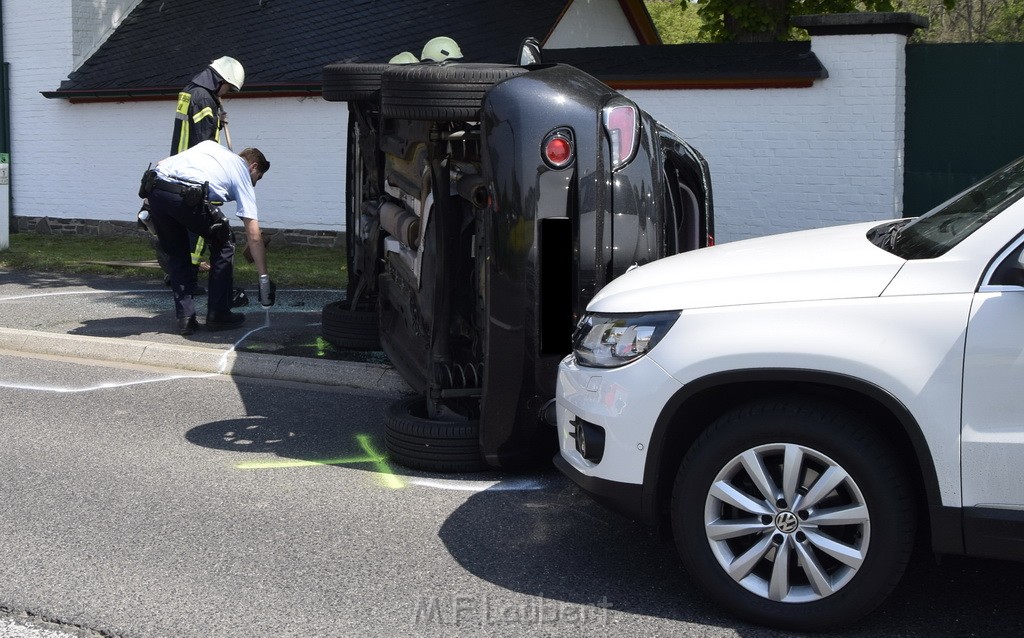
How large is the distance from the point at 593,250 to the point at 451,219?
2.83ft

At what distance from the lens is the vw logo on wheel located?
382 centimetres

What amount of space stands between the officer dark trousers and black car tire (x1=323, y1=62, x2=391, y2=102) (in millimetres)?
1958

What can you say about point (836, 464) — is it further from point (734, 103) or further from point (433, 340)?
point (734, 103)

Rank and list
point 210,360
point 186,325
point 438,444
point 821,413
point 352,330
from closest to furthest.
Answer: point 821,413 < point 438,444 < point 210,360 < point 352,330 < point 186,325

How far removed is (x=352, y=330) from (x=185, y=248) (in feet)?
5.27

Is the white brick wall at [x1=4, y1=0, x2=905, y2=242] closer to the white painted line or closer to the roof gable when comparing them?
the roof gable

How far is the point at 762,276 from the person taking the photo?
4012mm

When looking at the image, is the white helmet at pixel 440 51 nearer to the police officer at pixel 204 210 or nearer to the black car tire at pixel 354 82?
the black car tire at pixel 354 82

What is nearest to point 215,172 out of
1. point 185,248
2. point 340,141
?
point 185,248

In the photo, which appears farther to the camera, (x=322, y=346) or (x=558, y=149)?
(x=322, y=346)

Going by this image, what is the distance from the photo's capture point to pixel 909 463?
379 centimetres

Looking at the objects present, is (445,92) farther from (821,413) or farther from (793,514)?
(793,514)

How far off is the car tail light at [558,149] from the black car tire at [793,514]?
1.62 meters

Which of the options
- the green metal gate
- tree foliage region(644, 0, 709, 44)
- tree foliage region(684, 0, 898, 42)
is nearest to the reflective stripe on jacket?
the green metal gate
